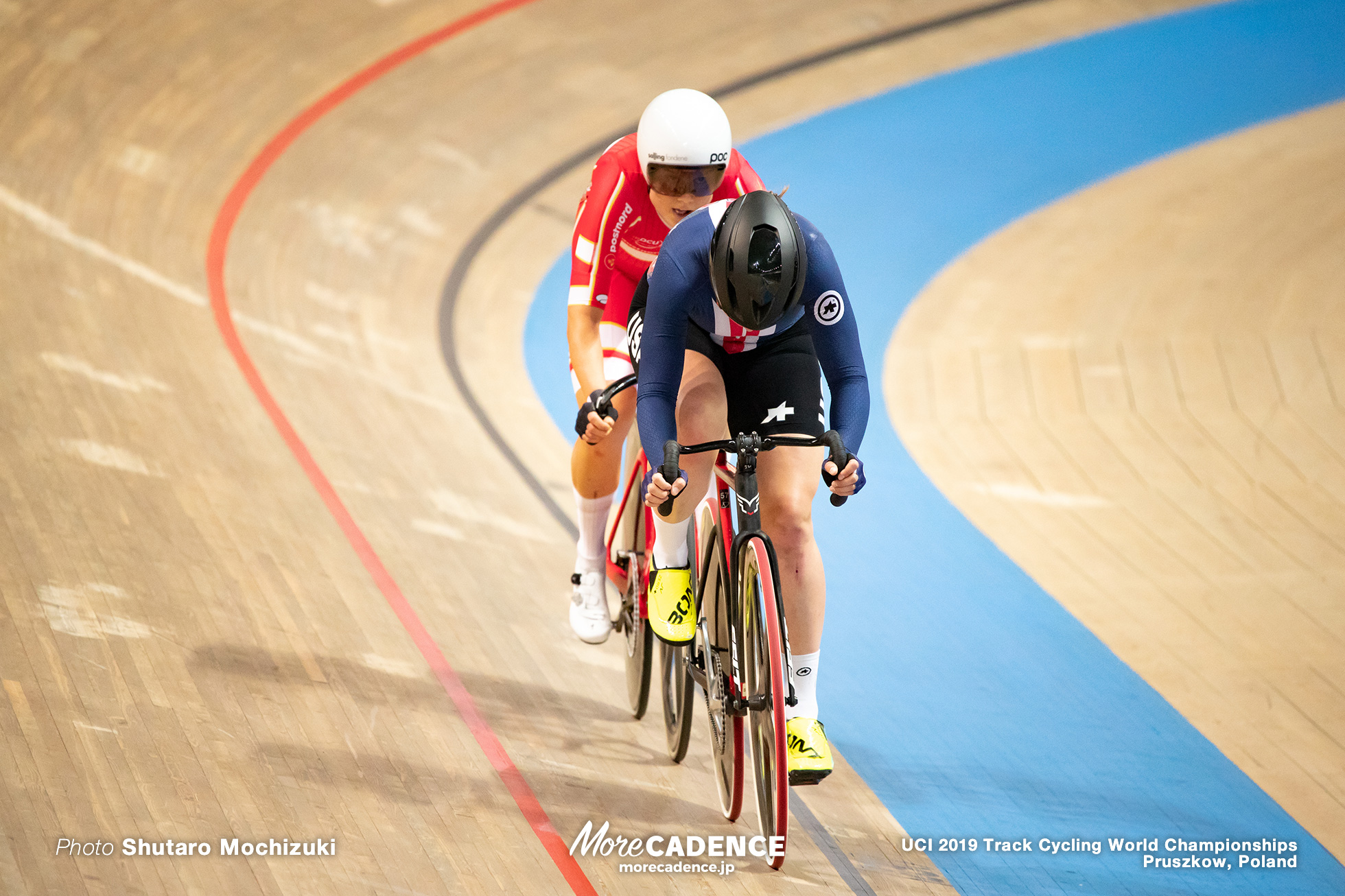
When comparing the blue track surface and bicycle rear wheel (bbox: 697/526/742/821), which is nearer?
bicycle rear wheel (bbox: 697/526/742/821)

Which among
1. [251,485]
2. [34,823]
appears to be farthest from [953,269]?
[34,823]

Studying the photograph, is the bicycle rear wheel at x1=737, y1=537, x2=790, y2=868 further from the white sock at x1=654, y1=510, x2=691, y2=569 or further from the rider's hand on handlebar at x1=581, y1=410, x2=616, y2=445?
the rider's hand on handlebar at x1=581, y1=410, x2=616, y2=445

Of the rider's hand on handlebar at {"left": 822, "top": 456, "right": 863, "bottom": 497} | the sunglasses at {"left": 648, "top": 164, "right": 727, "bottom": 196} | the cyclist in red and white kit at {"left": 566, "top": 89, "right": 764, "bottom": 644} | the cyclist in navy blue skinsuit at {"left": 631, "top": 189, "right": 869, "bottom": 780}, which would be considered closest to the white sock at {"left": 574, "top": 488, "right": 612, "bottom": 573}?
the cyclist in red and white kit at {"left": 566, "top": 89, "right": 764, "bottom": 644}

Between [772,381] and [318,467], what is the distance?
2205 millimetres

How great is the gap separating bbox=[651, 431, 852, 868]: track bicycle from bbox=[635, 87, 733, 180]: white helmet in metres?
0.66

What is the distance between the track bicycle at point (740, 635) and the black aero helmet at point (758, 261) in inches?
10.1

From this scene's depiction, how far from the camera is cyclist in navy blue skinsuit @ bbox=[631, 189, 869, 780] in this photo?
7.72 feet

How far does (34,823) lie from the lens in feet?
8.16

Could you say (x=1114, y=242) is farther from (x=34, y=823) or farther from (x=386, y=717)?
(x=34, y=823)

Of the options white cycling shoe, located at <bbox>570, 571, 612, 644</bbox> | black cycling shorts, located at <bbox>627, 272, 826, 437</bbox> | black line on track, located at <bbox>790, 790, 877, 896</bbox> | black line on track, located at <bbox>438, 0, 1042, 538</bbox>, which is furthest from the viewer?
black line on track, located at <bbox>438, 0, 1042, 538</bbox>

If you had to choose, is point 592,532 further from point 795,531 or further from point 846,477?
point 846,477

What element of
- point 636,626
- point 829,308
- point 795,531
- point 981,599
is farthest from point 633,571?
point 981,599

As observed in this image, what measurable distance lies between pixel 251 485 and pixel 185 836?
169 centimetres

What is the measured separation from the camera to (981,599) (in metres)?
3.90
